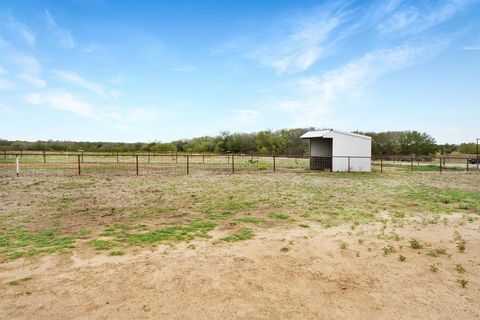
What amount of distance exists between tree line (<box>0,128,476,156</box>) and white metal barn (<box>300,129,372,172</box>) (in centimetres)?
3475

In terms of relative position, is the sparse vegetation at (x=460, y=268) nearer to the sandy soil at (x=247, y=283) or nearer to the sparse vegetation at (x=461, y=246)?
the sandy soil at (x=247, y=283)

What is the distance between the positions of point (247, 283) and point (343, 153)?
63.9 feet

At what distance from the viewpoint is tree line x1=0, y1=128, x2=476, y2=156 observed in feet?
171

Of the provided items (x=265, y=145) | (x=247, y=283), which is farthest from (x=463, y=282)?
(x=265, y=145)

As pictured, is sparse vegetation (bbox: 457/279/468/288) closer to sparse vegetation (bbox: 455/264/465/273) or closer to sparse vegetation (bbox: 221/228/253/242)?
sparse vegetation (bbox: 455/264/465/273)

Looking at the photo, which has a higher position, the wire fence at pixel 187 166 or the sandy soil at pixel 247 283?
the wire fence at pixel 187 166

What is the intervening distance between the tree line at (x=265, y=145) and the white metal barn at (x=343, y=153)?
34747mm

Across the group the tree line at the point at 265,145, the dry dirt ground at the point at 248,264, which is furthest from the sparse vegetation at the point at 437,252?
the tree line at the point at 265,145

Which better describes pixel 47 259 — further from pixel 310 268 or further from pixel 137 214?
pixel 310 268

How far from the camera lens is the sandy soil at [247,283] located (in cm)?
318

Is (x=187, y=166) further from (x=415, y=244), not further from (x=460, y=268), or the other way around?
(x=460, y=268)

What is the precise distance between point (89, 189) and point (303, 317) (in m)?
10.8

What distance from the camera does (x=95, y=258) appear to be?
14.9 ft

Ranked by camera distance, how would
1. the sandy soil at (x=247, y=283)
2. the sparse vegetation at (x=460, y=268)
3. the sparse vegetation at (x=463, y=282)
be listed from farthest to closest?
the sparse vegetation at (x=460, y=268) < the sparse vegetation at (x=463, y=282) < the sandy soil at (x=247, y=283)
